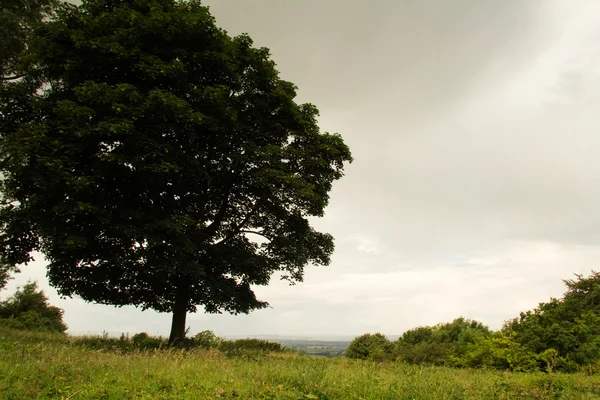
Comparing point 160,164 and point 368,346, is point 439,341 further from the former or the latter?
point 160,164

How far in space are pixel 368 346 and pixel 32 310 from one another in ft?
84.5

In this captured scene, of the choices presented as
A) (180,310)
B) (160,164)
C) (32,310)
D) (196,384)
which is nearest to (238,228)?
(180,310)

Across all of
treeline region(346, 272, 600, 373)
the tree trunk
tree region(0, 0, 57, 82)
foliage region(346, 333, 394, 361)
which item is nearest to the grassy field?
treeline region(346, 272, 600, 373)

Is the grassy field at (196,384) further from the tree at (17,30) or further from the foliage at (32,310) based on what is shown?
the foliage at (32,310)

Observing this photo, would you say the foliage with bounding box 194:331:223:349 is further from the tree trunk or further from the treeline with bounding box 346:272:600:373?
the treeline with bounding box 346:272:600:373

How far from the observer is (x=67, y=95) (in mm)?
14531

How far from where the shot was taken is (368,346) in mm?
20047

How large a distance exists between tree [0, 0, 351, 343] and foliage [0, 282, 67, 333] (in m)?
16.4

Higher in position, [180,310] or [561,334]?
[180,310]

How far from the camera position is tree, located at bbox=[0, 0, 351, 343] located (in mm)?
12711

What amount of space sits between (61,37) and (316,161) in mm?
11338

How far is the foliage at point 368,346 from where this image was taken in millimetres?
19336

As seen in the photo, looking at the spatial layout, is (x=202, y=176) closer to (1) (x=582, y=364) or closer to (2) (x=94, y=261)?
(2) (x=94, y=261)

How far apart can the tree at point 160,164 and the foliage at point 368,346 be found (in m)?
5.74
